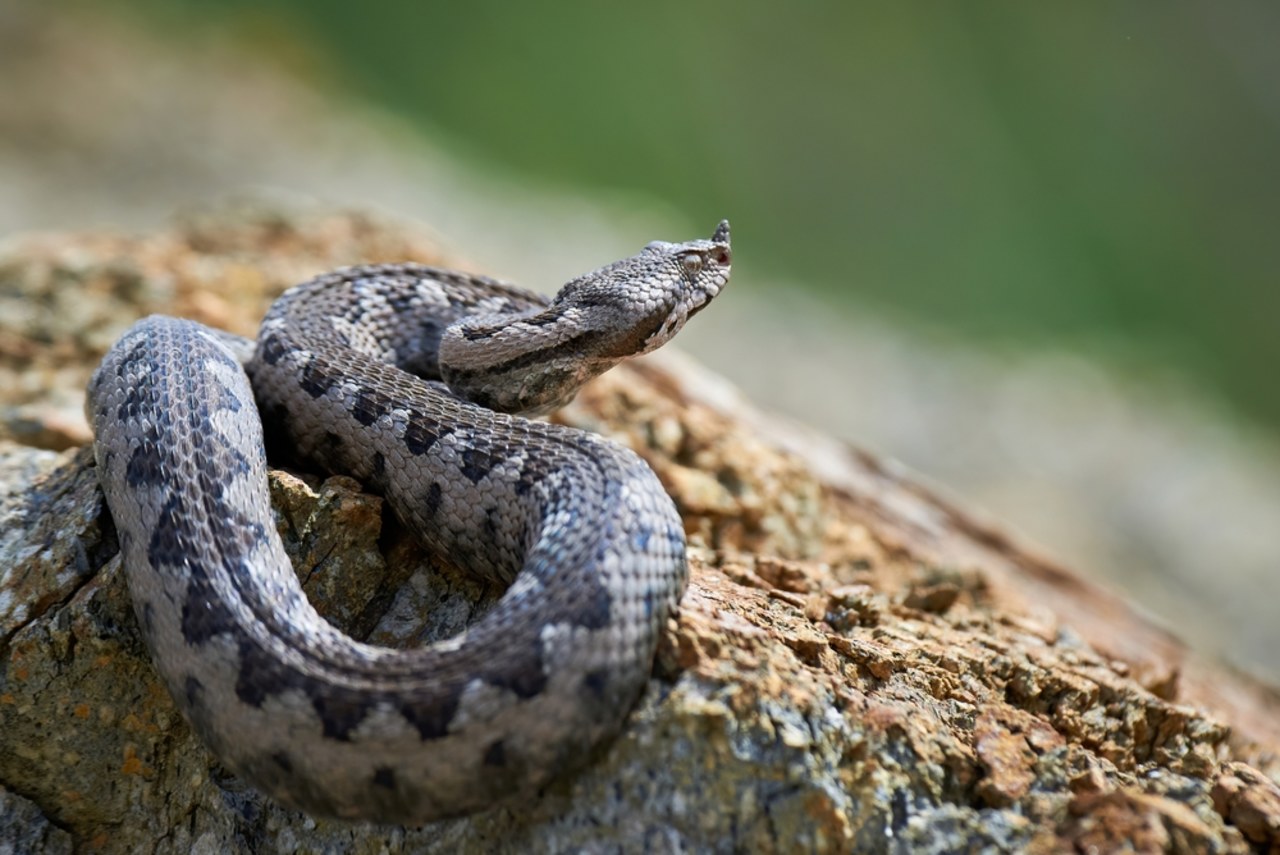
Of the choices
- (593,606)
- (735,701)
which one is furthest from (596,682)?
(735,701)

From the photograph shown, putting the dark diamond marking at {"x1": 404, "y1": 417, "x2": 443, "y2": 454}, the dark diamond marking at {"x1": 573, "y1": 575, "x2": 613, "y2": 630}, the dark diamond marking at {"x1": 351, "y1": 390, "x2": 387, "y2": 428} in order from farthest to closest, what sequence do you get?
1. the dark diamond marking at {"x1": 351, "y1": 390, "x2": 387, "y2": 428}
2. the dark diamond marking at {"x1": 404, "y1": 417, "x2": 443, "y2": 454}
3. the dark diamond marking at {"x1": 573, "y1": 575, "x2": 613, "y2": 630}

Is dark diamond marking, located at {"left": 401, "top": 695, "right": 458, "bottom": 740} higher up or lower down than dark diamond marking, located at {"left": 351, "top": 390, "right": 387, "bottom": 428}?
lower down

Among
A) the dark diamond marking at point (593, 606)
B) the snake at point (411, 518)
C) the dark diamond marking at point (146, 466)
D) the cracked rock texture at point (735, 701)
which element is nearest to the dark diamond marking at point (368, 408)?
the snake at point (411, 518)

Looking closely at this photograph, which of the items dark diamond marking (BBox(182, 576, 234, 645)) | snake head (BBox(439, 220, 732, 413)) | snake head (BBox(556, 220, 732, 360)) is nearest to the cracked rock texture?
dark diamond marking (BBox(182, 576, 234, 645))

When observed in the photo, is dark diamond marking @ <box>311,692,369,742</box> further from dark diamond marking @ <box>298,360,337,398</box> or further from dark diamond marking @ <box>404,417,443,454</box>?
dark diamond marking @ <box>298,360,337,398</box>

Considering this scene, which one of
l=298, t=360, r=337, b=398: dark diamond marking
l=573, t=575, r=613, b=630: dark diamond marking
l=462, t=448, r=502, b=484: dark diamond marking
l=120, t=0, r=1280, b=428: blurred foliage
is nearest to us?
l=573, t=575, r=613, b=630: dark diamond marking

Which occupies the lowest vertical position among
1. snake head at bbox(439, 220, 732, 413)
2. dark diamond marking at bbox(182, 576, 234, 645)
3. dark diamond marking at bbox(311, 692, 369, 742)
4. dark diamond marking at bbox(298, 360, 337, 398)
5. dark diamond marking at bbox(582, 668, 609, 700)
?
dark diamond marking at bbox(182, 576, 234, 645)
